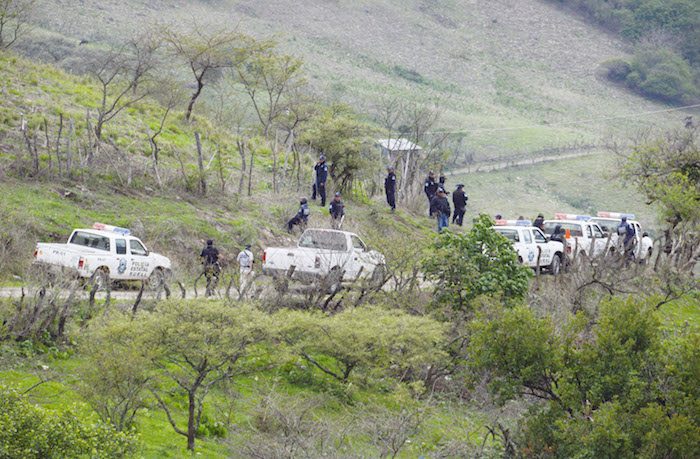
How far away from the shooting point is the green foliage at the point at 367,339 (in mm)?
18922

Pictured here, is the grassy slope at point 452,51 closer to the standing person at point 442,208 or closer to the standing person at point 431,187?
the standing person at point 431,187

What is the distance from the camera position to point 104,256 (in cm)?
2217

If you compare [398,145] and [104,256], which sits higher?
[398,145]

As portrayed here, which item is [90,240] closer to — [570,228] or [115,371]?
[115,371]

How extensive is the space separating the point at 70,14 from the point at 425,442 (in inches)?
2472

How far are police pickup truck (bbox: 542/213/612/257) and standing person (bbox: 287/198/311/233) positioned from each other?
8.32 metres

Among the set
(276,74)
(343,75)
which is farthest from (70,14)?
(276,74)

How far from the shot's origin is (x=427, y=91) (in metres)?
84.1

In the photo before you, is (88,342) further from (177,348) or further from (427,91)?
(427,91)

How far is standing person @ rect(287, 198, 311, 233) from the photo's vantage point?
29.0 m

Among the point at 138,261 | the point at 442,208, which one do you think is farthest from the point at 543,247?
the point at 138,261

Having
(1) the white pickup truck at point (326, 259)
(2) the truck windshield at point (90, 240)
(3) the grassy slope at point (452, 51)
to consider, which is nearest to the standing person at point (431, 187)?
(1) the white pickup truck at point (326, 259)

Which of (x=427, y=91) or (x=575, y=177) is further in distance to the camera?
(x=427, y=91)

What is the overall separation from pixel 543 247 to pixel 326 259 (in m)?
8.43
